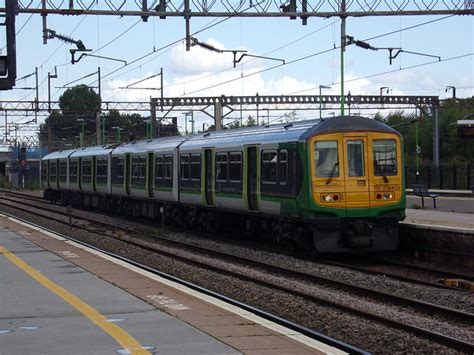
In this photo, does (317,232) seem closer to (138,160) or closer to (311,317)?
(311,317)

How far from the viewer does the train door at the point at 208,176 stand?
910 inches

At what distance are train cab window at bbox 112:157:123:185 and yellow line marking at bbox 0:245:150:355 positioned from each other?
61.3 ft

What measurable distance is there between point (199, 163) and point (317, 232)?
25.3ft

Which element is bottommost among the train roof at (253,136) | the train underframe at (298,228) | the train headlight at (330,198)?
the train underframe at (298,228)

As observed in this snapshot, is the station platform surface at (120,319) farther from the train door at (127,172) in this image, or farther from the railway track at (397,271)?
the train door at (127,172)

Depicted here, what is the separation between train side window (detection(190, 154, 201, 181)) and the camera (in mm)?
24116

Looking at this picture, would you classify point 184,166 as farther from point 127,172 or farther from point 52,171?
point 52,171

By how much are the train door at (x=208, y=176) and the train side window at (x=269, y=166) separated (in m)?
4.07

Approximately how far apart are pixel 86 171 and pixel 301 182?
24040mm

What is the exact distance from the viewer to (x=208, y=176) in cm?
2328

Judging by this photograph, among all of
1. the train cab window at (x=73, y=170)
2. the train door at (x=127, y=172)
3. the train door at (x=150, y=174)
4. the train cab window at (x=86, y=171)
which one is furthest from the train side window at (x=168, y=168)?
the train cab window at (x=73, y=170)

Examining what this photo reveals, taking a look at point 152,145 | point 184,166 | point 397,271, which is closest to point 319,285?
point 397,271

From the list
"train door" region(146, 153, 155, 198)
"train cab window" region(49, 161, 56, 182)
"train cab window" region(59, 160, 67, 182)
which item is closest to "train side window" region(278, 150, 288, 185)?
"train door" region(146, 153, 155, 198)

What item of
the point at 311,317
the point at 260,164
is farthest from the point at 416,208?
the point at 311,317
